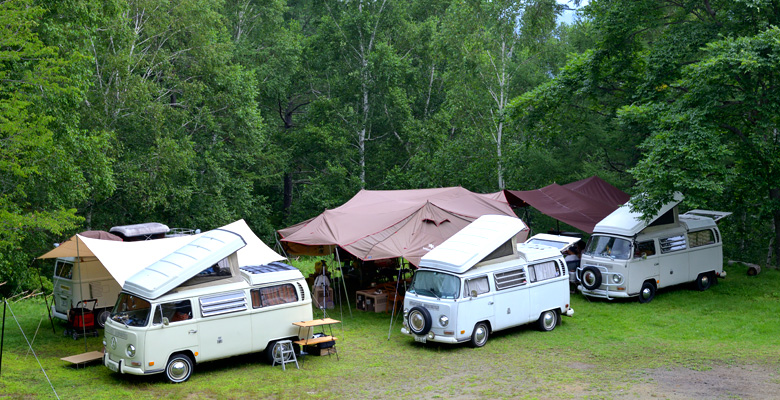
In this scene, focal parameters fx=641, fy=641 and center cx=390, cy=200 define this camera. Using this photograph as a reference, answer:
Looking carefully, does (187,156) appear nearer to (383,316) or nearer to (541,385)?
(383,316)

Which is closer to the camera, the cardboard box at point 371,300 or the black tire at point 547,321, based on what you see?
the black tire at point 547,321

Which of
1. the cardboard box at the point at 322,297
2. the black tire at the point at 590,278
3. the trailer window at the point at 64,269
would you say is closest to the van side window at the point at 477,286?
the black tire at the point at 590,278

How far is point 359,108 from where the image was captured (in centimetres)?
3600

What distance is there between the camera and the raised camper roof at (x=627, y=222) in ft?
58.1

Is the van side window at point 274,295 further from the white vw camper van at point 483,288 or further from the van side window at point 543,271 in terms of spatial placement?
the van side window at point 543,271

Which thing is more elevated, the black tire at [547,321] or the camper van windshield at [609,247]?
the camper van windshield at [609,247]

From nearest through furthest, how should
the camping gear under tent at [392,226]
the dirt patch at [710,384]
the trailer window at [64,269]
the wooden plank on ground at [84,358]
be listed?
the dirt patch at [710,384]
the wooden plank on ground at [84,358]
the trailer window at [64,269]
the camping gear under tent at [392,226]

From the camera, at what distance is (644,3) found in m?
21.4

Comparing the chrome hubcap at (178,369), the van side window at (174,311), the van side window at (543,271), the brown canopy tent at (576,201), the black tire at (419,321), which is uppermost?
the brown canopy tent at (576,201)

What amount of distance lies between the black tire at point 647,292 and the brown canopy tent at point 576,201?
2.75 m

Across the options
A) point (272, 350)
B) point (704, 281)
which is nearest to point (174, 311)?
point (272, 350)

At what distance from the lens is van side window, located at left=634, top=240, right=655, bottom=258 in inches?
693

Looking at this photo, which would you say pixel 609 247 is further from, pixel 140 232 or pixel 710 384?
pixel 140 232

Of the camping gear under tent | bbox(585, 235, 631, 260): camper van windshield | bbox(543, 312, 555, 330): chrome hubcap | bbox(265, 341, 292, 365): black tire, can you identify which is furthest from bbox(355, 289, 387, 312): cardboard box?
bbox(585, 235, 631, 260): camper van windshield
